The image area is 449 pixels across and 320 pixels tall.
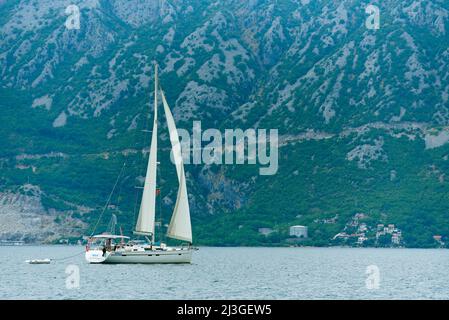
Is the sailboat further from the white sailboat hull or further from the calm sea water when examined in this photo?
the calm sea water

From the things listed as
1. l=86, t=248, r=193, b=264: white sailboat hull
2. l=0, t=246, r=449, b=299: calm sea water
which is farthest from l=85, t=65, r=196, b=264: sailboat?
l=0, t=246, r=449, b=299: calm sea water

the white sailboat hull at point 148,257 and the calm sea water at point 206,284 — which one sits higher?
the white sailboat hull at point 148,257

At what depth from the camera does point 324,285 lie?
10625 cm

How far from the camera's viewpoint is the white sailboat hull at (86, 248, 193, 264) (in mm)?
129875

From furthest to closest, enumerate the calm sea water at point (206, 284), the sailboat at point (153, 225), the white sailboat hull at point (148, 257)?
1. the white sailboat hull at point (148, 257)
2. the sailboat at point (153, 225)
3. the calm sea water at point (206, 284)

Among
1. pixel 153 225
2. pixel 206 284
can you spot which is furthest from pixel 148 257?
pixel 206 284

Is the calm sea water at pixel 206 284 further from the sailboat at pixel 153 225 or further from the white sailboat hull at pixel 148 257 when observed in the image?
the sailboat at pixel 153 225

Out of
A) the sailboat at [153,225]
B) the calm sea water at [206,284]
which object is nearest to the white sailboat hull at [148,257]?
the sailboat at [153,225]

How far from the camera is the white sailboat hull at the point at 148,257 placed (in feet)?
426

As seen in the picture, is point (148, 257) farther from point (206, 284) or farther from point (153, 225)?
point (206, 284)

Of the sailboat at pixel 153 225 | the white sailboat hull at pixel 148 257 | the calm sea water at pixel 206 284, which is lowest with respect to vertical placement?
the calm sea water at pixel 206 284
